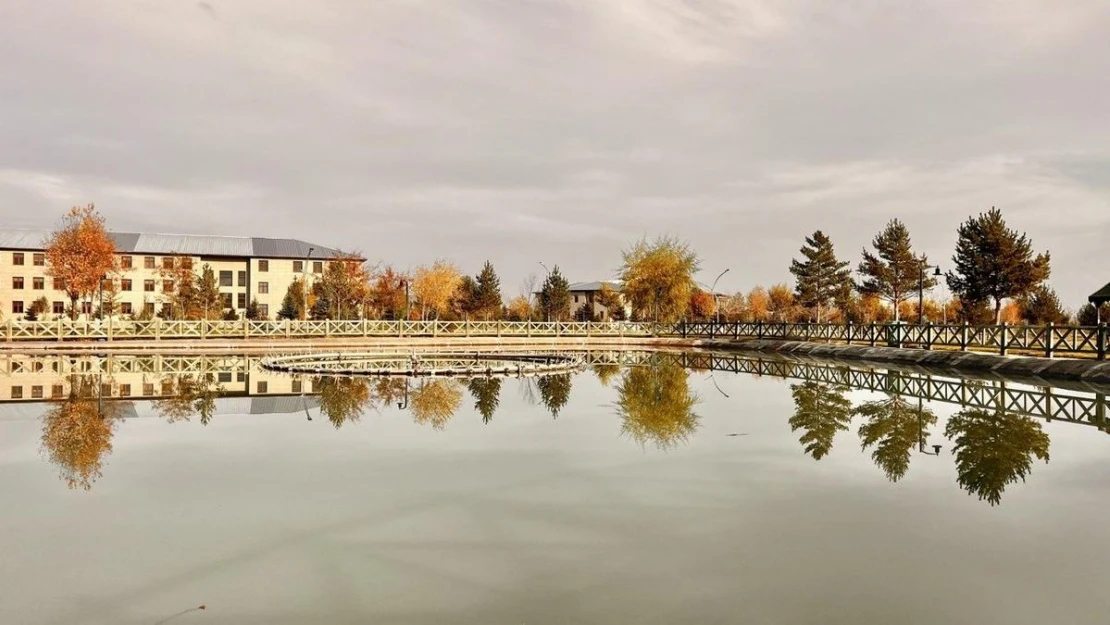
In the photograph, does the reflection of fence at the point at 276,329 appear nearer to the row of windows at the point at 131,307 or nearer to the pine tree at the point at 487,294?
the pine tree at the point at 487,294

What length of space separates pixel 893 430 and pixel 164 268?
71572 mm

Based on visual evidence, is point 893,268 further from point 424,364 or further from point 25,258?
point 25,258

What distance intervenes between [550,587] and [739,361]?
2956 centimetres

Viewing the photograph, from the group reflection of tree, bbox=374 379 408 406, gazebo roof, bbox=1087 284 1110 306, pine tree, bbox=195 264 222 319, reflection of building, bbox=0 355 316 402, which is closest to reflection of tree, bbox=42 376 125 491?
reflection of building, bbox=0 355 316 402

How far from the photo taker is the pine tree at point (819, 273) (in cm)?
7525

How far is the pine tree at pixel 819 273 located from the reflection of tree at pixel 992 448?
200ft

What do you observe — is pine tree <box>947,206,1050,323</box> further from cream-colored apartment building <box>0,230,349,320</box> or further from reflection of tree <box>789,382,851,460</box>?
cream-colored apartment building <box>0,230,349,320</box>

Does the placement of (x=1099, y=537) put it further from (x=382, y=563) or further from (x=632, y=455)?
(x=382, y=563)

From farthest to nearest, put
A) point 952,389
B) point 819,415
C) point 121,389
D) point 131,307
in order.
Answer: point 131,307 → point 952,389 → point 121,389 → point 819,415

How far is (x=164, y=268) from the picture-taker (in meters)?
71.8

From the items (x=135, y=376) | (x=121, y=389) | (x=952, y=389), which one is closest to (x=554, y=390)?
(x=952, y=389)

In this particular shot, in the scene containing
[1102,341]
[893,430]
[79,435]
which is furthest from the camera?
[1102,341]

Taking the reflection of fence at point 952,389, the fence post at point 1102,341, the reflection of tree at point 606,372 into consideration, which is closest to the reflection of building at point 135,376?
the reflection of tree at point 606,372

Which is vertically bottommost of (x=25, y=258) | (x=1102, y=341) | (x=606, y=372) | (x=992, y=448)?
(x=992, y=448)
